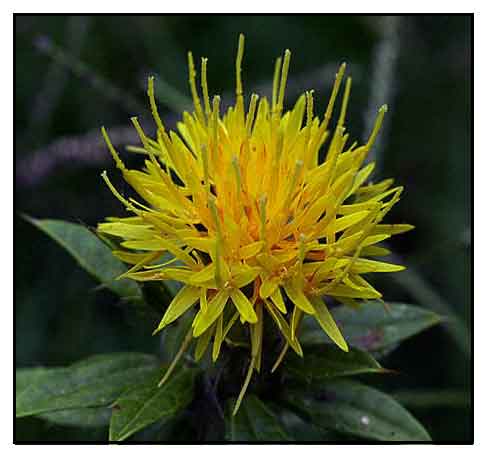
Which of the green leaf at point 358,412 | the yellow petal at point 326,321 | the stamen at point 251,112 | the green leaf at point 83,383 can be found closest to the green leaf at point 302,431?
the green leaf at point 358,412

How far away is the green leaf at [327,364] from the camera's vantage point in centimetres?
150

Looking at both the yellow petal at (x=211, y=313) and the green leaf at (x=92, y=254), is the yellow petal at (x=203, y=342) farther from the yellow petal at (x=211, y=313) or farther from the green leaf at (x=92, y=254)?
the green leaf at (x=92, y=254)

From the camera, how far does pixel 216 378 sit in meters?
1.57

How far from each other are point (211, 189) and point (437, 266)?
1254 mm

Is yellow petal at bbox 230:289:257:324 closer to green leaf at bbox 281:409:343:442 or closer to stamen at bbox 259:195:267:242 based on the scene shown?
stamen at bbox 259:195:267:242

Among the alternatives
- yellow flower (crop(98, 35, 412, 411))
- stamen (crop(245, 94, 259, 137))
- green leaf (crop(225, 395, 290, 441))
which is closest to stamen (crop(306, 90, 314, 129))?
yellow flower (crop(98, 35, 412, 411))

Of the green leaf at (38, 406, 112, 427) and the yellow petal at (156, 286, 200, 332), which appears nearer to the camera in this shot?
the yellow petal at (156, 286, 200, 332)

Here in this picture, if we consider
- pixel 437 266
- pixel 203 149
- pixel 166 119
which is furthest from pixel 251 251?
pixel 437 266

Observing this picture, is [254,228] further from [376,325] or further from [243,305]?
[376,325]

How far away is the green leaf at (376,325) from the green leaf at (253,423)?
185 mm

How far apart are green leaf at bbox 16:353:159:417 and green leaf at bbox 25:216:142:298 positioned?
17cm

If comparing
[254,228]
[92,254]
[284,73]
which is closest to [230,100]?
[92,254]

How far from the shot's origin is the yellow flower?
1335 mm

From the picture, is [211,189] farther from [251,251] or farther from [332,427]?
[332,427]
